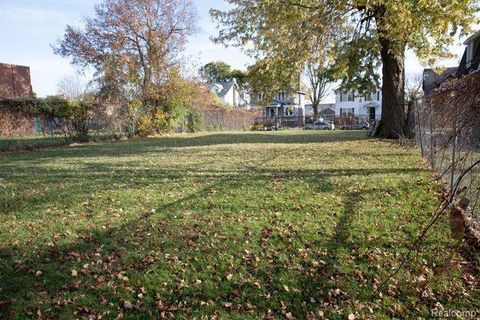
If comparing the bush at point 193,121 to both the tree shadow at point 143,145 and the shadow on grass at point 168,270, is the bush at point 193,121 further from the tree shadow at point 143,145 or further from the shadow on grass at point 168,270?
the shadow on grass at point 168,270

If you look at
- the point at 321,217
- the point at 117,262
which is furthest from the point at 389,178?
the point at 117,262

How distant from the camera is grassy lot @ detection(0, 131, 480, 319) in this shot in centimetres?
332

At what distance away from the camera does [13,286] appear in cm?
360

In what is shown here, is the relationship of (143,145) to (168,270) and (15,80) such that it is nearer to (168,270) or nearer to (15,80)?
(168,270)

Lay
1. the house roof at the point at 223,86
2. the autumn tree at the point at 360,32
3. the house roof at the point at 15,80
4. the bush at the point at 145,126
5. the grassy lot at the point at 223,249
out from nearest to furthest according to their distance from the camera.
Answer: the grassy lot at the point at 223,249 < the autumn tree at the point at 360,32 < the bush at the point at 145,126 < the house roof at the point at 15,80 < the house roof at the point at 223,86

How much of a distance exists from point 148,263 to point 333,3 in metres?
13.0

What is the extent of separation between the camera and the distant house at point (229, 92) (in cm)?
6006

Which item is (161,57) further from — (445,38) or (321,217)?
(321,217)

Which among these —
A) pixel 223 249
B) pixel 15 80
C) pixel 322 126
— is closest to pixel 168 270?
pixel 223 249

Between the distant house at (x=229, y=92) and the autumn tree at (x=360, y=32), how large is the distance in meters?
40.6

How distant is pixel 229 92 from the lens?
62.9 meters

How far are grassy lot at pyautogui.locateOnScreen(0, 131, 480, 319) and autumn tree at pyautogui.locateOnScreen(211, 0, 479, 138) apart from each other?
25.4ft

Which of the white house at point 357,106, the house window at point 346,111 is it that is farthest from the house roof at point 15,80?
the house window at point 346,111

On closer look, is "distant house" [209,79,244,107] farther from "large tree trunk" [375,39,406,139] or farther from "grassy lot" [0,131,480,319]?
"grassy lot" [0,131,480,319]
